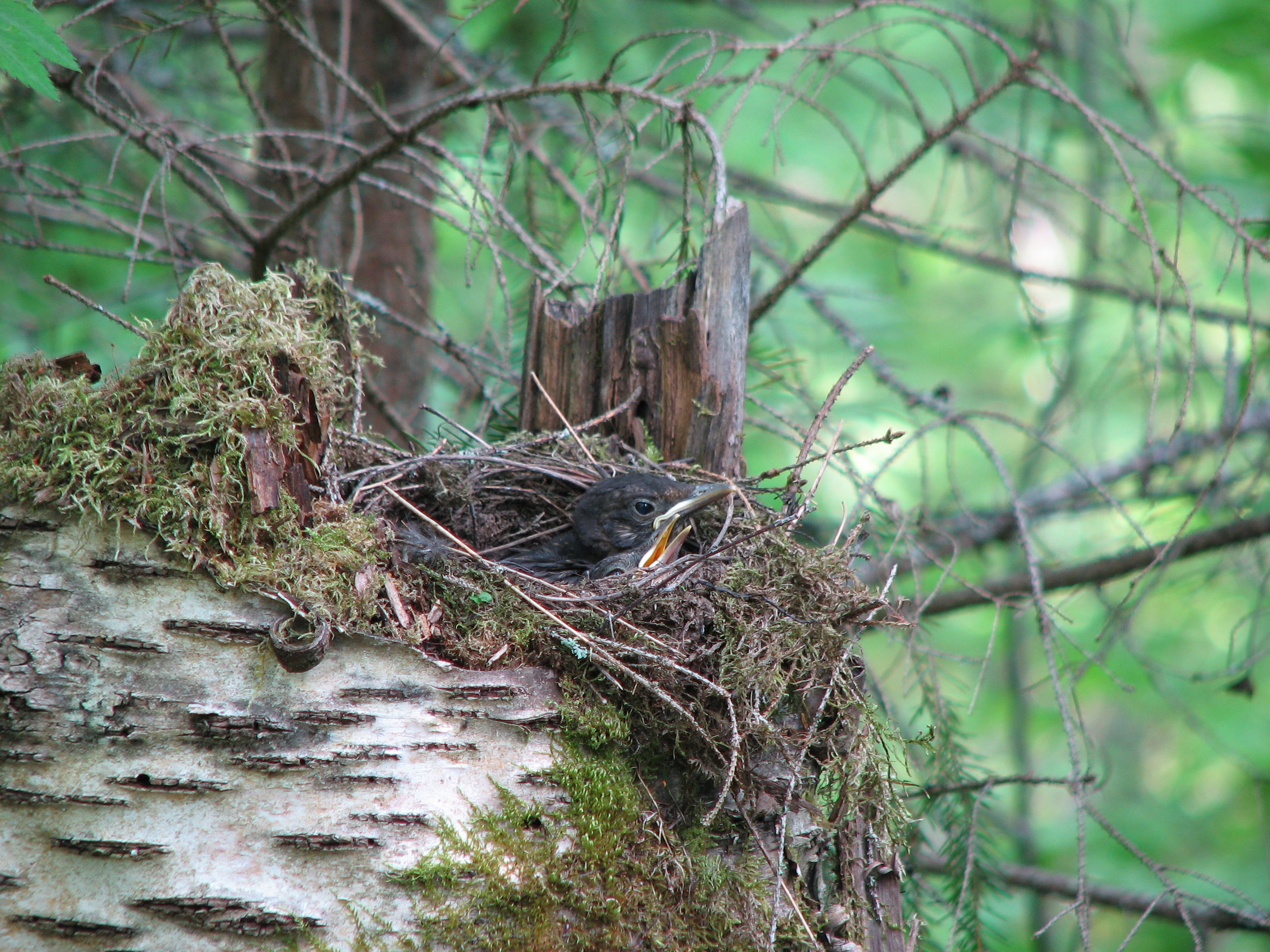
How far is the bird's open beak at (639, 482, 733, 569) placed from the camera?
10.6 ft

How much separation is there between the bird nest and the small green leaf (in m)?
0.56

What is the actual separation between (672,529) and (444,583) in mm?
1079

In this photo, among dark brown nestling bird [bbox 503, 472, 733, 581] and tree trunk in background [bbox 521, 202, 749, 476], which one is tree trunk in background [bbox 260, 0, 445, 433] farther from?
dark brown nestling bird [bbox 503, 472, 733, 581]

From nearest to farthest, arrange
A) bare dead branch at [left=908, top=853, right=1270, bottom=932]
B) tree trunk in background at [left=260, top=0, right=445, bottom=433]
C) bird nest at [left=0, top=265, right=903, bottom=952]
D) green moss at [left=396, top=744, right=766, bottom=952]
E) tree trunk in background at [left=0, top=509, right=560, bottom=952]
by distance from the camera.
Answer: tree trunk in background at [left=0, top=509, right=560, bottom=952]
green moss at [left=396, top=744, right=766, bottom=952]
bird nest at [left=0, top=265, right=903, bottom=952]
bare dead branch at [left=908, top=853, right=1270, bottom=932]
tree trunk in background at [left=260, top=0, right=445, bottom=433]

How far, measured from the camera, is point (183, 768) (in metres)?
1.94

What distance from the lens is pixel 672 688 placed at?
232cm

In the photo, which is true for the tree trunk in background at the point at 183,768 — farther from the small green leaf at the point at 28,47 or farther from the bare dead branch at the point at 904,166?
the bare dead branch at the point at 904,166

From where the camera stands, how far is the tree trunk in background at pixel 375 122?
505cm

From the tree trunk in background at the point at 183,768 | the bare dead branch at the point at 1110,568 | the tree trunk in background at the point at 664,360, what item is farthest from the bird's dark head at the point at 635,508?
the tree trunk in background at the point at 183,768

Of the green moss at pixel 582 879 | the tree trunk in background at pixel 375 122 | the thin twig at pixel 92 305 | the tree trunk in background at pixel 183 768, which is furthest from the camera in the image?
the tree trunk in background at pixel 375 122

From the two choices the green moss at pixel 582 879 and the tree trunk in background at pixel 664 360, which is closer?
the green moss at pixel 582 879

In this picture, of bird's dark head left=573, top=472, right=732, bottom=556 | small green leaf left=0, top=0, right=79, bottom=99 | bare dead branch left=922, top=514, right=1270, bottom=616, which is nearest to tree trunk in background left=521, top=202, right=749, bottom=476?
bird's dark head left=573, top=472, right=732, bottom=556

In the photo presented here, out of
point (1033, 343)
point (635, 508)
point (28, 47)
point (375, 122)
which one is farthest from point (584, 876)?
point (1033, 343)

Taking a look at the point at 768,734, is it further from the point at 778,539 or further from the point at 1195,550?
the point at 1195,550
